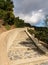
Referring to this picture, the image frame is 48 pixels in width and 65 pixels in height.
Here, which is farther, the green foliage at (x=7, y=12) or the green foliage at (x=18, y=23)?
the green foliage at (x=18, y=23)

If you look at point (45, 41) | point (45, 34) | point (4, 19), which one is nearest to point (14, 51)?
point (45, 41)

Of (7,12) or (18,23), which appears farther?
(18,23)

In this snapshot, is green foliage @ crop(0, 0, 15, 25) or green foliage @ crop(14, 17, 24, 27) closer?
green foliage @ crop(0, 0, 15, 25)

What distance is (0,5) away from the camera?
36156 mm

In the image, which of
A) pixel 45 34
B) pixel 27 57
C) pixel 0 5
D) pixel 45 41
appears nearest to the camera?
pixel 27 57

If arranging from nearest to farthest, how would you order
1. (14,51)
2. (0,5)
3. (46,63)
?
(46,63), (14,51), (0,5)

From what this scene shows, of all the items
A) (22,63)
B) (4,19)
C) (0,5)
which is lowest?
(22,63)

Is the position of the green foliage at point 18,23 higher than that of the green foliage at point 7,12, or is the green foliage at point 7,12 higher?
the green foliage at point 7,12

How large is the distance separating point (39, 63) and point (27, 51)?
341cm

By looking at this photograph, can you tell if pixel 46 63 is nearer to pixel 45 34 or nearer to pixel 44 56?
pixel 44 56

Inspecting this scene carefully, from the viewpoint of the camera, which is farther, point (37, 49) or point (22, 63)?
point (37, 49)

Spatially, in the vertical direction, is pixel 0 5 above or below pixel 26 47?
above

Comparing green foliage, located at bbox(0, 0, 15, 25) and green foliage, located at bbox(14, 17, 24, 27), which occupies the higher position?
green foliage, located at bbox(0, 0, 15, 25)

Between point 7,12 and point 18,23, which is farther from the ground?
point 7,12
